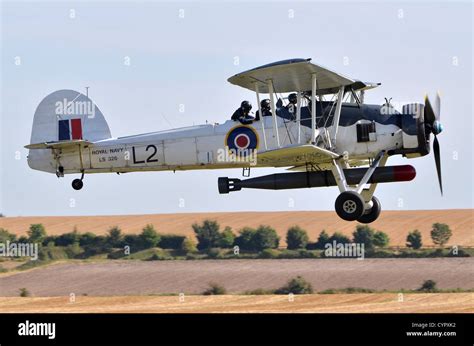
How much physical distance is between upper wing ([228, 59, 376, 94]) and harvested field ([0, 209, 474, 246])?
53.8 feet

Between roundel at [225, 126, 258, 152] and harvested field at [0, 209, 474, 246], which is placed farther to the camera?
harvested field at [0, 209, 474, 246]

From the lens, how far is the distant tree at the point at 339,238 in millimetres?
36634

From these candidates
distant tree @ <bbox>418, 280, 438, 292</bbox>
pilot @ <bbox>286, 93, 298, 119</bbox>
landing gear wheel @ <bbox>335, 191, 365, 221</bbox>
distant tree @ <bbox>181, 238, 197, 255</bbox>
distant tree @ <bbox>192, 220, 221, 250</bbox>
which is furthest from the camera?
distant tree @ <bbox>192, 220, 221, 250</bbox>

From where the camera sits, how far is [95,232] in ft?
119

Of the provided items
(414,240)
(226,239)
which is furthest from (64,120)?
(414,240)

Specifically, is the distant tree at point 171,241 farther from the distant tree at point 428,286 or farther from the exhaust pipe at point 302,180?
the exhaust pipe at point 302,180

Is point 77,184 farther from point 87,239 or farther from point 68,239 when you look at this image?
point 68,239

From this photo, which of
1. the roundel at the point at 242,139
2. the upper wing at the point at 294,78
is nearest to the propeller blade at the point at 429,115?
the upper wing at the point at 294,78

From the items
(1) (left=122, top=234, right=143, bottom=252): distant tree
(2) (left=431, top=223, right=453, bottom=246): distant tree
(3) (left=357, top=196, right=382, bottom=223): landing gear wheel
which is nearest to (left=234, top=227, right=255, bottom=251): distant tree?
(1) (left=122, top=234, right=143, bottom=252): distant tree

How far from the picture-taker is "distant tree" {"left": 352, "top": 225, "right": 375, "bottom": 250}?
36.1 meters

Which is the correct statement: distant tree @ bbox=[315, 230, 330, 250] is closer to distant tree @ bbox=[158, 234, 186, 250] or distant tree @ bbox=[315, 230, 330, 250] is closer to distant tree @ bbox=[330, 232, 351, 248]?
distant tree @ bbox=[330, 232, 351, 248]
